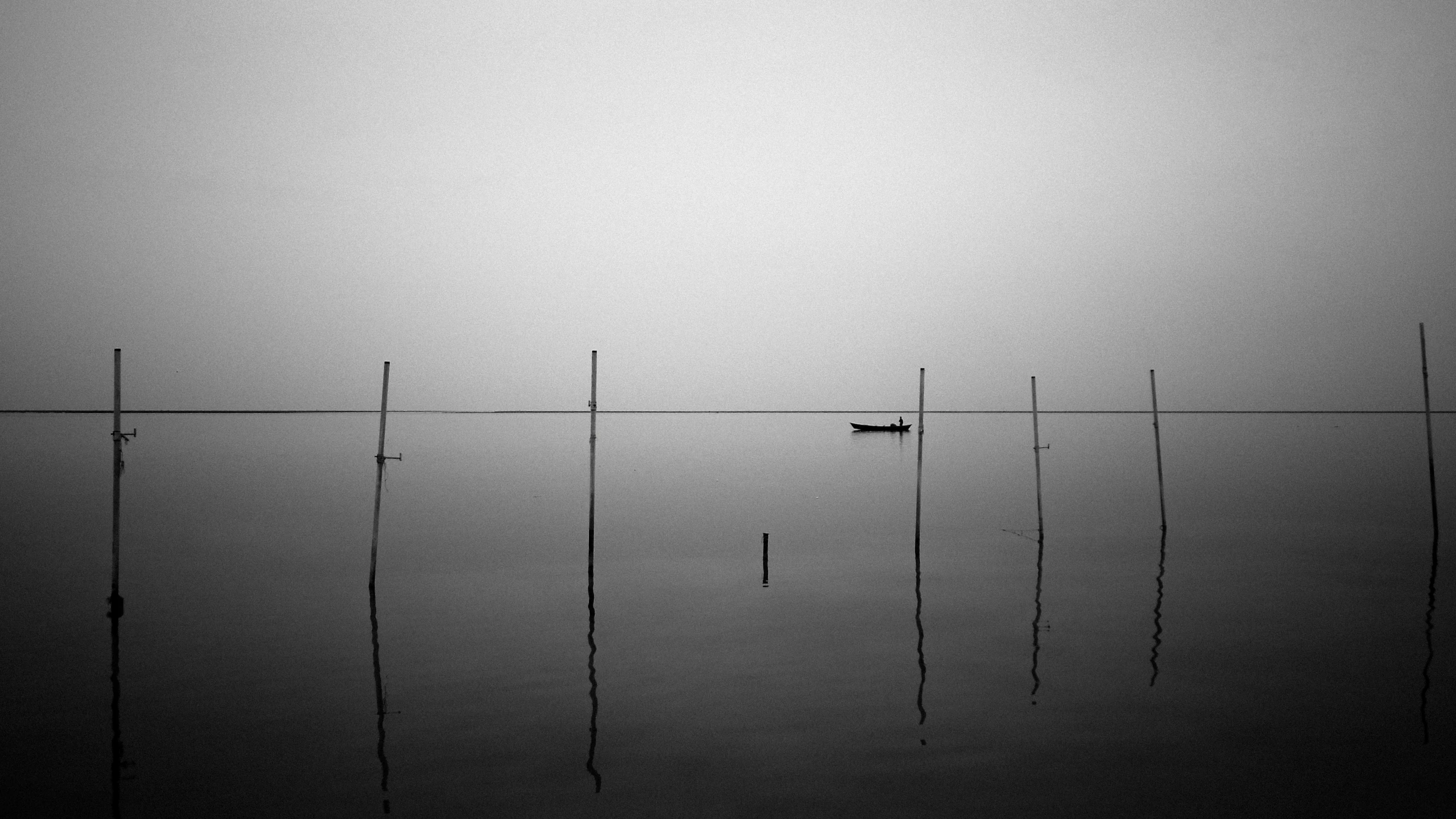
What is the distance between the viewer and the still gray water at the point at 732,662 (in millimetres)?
9828

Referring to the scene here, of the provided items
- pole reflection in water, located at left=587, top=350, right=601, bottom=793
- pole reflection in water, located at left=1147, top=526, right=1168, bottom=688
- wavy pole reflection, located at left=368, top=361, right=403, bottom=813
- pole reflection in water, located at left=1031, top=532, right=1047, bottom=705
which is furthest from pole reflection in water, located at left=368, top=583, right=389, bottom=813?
pole reflection in water, located at left=1147, top=526, right=1168, bottom=688

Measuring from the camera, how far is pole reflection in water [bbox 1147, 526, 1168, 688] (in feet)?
46.5

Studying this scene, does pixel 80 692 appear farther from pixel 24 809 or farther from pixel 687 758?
pixel 687 758

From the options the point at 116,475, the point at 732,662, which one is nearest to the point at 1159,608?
the point at 732,662

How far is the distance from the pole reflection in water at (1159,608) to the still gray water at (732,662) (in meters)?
0.11

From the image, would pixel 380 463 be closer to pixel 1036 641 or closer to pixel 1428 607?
pixel 1036 641

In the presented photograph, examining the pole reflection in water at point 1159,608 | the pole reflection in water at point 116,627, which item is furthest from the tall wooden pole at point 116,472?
the pole reflection in water at point 1159,608

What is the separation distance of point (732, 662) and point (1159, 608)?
936cm

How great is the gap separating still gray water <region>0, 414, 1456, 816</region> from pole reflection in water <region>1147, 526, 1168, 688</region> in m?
0.11

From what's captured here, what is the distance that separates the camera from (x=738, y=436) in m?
108

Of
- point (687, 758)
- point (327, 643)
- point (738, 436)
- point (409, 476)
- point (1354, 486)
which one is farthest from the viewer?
point (738, 436)

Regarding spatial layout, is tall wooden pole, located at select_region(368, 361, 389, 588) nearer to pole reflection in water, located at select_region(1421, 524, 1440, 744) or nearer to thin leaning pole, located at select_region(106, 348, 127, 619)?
thin leaning pole, located at select_region(106, 348, 127, 619)

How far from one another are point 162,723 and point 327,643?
409 cm

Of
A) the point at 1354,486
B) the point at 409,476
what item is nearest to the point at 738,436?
the point at 409,476
